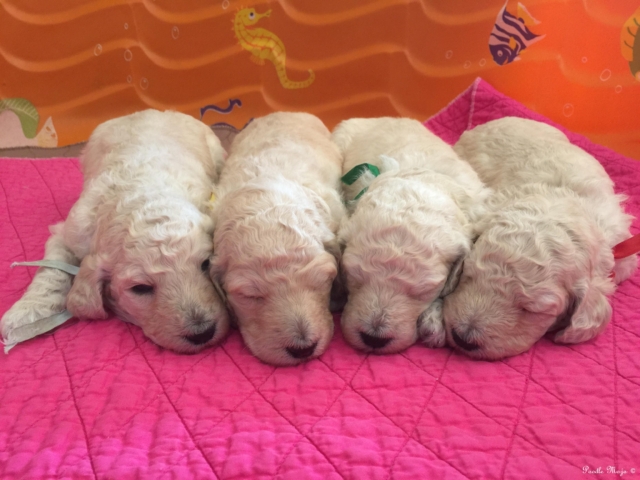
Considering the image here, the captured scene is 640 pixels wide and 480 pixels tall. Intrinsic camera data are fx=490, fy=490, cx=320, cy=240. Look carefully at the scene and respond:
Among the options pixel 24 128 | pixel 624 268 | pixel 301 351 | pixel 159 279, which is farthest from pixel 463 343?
pixel 24 128

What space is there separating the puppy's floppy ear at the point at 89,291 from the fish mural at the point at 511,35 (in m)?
3.90

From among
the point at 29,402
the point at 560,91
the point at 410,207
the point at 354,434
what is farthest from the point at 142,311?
the point at 560,91

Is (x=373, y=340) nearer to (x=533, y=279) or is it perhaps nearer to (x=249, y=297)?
(x=249, y=297)

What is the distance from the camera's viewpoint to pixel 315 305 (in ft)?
7.16

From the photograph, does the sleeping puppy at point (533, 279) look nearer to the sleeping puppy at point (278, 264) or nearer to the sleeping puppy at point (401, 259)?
the sleeping puppy at point (401, 259)

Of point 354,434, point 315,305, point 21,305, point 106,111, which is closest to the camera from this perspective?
point 354,434

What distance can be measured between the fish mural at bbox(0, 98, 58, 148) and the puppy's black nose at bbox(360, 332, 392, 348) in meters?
4.33

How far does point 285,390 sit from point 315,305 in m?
0.38

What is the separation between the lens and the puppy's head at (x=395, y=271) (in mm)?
2162

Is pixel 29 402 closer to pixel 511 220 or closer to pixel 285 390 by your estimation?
pixel 285 390

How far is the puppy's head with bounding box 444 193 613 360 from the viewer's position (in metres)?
2.11

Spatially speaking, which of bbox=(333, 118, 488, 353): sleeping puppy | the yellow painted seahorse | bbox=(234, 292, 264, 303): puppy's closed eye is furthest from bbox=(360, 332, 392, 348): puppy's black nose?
the yellow painted seahorse

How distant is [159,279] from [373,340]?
39.7 inches

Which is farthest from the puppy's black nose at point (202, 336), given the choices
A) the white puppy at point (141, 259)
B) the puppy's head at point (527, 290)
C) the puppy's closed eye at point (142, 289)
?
the puppy's head at point (527, 290)
